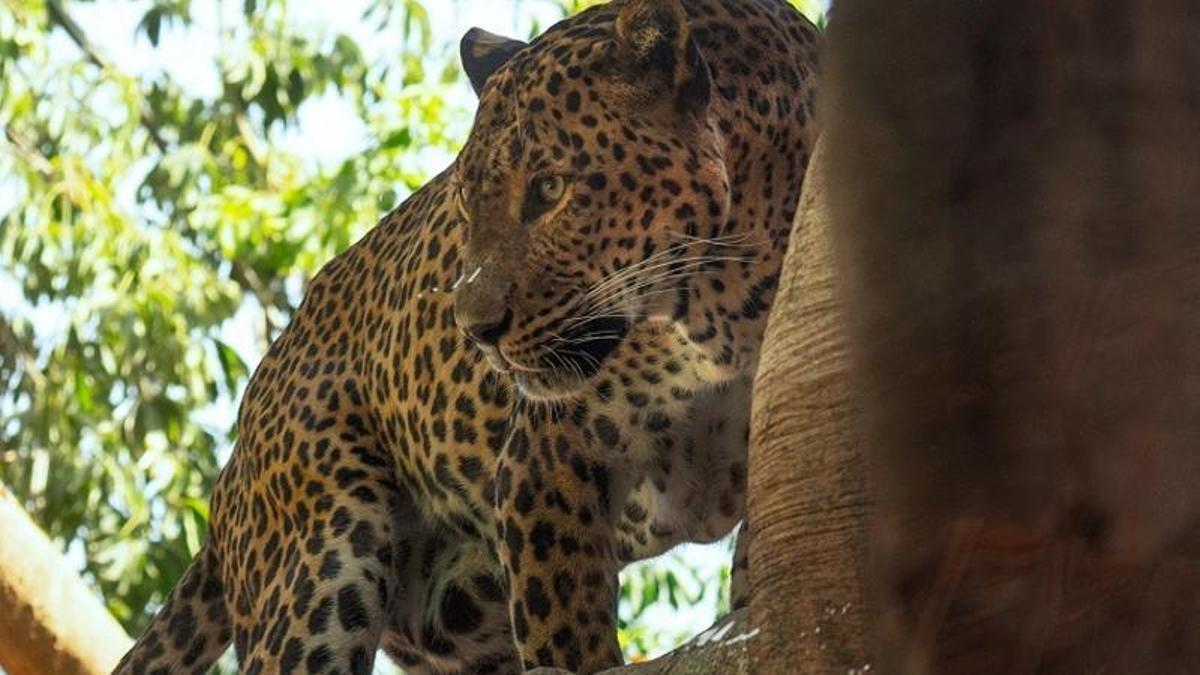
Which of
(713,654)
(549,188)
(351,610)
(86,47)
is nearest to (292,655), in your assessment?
(351,610)

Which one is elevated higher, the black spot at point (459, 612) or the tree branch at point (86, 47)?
the tree branch at point (86, 47)

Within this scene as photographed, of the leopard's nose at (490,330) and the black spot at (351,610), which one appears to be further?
the black spot at (351,610)

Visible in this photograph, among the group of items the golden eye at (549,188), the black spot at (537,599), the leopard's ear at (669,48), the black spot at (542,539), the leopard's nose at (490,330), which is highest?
the leopard's ear at (669,48)

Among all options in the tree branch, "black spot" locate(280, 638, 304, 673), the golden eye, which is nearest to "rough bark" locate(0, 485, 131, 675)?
"black spot" locate(280, 638, 304, 673)

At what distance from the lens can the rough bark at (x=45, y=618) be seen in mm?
7207

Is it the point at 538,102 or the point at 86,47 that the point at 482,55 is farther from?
the point at 86,47

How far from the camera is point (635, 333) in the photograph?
5.35 metres

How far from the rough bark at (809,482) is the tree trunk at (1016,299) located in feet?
2.43

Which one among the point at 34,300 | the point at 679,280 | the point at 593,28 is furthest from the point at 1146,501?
the point at 34,300

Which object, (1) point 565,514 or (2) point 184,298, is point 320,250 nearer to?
(2) point 184,298

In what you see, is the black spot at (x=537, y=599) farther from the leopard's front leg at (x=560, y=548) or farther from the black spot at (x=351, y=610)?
the black spot at (x=351, y=610)

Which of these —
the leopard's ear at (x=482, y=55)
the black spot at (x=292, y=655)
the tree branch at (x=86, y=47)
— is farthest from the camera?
the tree branch at (x=86, y=47)

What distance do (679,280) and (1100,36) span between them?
11.9 feet

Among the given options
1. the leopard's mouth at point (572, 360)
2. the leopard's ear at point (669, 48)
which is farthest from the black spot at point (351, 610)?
the leopard's ear at point (669, 48)
